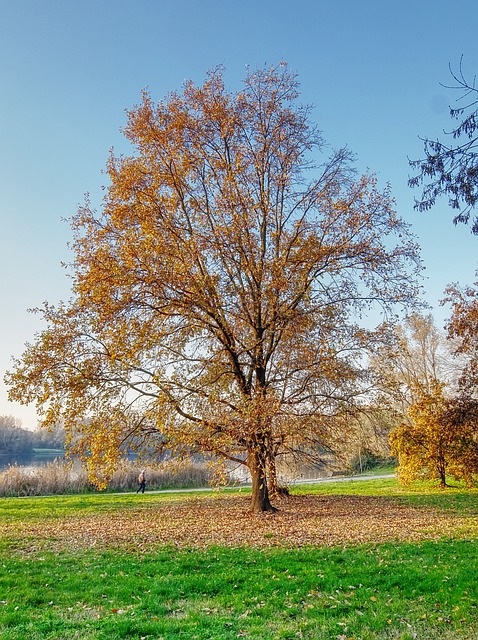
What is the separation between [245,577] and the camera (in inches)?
284

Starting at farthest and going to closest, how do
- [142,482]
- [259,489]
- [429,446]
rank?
[142,482], [429,446], [259,489]

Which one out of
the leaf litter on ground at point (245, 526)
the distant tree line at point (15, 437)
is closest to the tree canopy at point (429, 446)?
the leaf litter on ground at point (245, 526)

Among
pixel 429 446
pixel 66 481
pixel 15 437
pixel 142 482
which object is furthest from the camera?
pixel 15 437

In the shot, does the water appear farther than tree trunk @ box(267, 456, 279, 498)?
Yes

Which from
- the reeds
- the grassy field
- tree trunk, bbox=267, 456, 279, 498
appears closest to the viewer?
the grassy field

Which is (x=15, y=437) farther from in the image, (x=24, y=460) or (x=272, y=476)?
(x=272, y=476)

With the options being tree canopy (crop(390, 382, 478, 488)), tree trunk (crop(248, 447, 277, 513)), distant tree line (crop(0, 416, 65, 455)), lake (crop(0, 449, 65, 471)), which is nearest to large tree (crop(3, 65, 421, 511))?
tree trunk (crop(248, 447, 277, 513))

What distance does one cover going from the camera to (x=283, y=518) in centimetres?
1330

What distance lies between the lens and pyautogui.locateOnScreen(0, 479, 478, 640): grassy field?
5.27 meters

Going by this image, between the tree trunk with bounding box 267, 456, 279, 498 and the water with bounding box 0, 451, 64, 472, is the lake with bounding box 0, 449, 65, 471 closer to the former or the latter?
the water with bounding box 0, 451, 64, 472

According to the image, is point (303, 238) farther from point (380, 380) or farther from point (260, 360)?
point (380, 380)

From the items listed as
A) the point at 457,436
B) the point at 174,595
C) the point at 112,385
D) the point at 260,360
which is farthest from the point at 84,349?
the point at 457,436

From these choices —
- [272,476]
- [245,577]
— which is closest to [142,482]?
[272,476]

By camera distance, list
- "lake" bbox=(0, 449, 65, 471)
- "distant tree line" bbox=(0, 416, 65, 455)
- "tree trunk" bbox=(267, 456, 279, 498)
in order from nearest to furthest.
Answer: "tree trunk" bbox=(267, 456, 279, 498) → "lake" bbox=(0, 449, 65, 471) → "distant tree line" bbox=(0, 416, 65, 455)
